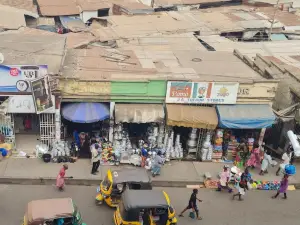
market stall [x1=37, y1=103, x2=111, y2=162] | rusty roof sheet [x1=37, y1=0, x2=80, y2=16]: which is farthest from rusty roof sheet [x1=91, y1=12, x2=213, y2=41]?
market stall [x1=37, y1=103, x2=111, y2=162]

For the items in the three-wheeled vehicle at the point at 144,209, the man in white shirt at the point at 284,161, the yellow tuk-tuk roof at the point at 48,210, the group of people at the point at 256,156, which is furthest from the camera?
the group of people at the point at 256,156

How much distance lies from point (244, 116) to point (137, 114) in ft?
13.8

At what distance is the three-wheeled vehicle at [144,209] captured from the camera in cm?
1253

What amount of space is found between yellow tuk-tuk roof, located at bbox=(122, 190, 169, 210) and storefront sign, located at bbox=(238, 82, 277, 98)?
5.94m

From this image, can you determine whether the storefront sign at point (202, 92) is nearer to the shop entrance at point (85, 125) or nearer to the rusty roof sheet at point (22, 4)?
the shop entrance at point (85, 125)

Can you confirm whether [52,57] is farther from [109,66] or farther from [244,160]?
[244,160]

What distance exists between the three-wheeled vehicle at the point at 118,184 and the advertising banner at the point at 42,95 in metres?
3.61

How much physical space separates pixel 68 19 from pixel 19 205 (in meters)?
19.4

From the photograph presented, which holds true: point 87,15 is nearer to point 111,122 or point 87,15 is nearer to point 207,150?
point 111,122

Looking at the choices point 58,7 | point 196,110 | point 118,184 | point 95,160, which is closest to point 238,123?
point 196,110

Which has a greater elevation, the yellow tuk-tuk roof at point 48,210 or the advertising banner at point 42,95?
the advertising banner at point 42,95

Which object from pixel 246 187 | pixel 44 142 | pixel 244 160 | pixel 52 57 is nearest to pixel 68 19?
pixel 52 57

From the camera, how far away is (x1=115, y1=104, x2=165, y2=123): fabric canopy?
16.2 metres

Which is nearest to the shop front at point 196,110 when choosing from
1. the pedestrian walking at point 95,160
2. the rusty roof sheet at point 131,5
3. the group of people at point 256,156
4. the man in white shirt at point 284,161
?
the group of people at point 256,156
